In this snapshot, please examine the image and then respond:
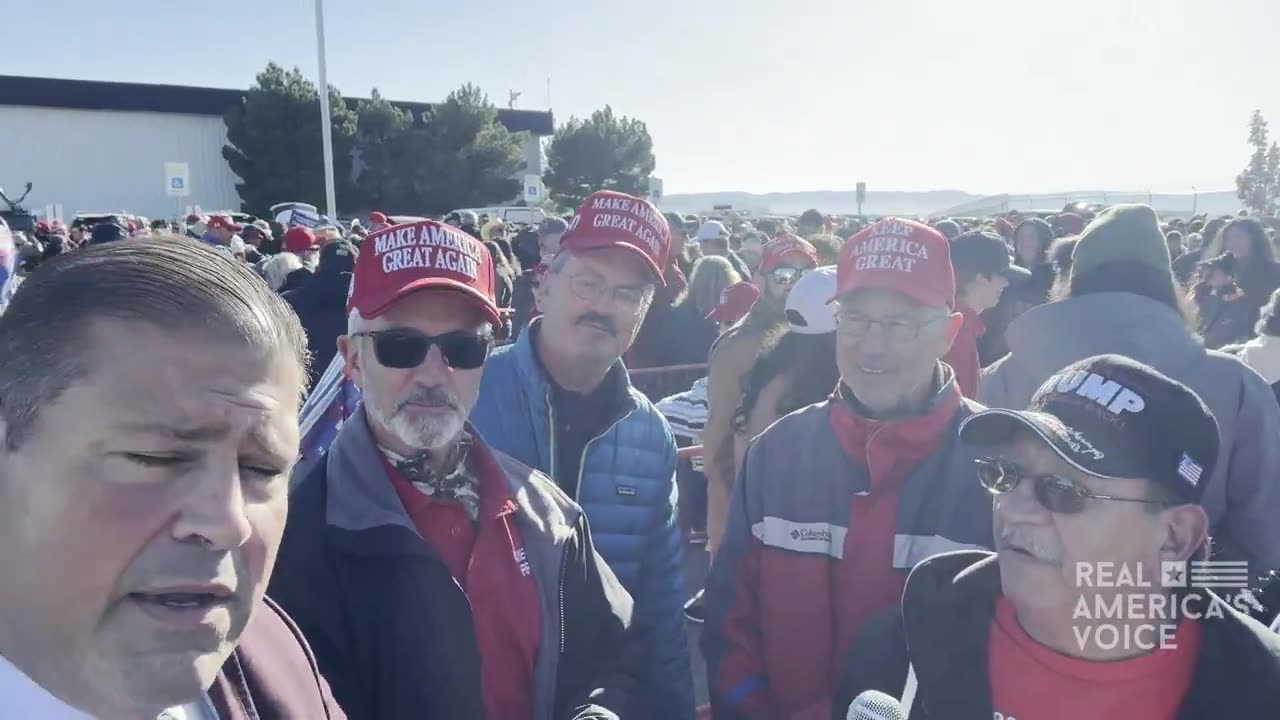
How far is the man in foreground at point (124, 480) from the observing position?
966 mm

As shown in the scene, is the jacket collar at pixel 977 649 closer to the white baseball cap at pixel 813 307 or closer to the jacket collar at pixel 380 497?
the jacket collar at pixel 380 497

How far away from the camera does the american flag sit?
2.85 m

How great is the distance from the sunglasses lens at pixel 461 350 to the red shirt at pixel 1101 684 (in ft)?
4.82

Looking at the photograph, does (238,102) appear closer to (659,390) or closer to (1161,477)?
(659,390)

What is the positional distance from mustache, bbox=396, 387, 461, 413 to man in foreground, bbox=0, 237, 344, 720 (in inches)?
42.7

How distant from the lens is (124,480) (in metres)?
0.98

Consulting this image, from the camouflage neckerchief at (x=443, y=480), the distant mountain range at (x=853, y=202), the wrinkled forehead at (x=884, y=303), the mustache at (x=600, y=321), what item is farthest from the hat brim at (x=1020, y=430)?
the distant mountain range at (x=853, y=202)

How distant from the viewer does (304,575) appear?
1866 mm

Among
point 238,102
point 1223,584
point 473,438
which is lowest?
point 1223,584

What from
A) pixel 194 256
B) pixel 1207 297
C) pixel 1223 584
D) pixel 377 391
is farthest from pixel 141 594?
pixel 1207 297

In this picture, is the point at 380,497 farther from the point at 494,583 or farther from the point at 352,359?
the point at 352,359

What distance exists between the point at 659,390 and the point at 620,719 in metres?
4.95

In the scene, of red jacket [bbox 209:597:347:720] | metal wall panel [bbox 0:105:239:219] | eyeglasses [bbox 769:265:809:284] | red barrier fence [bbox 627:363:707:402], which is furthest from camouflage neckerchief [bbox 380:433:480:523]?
metal wall panel [bbox 0:105:239:219]

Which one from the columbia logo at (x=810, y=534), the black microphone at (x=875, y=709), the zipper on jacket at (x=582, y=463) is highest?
the zipper on jacket at (x=582, y=463)
